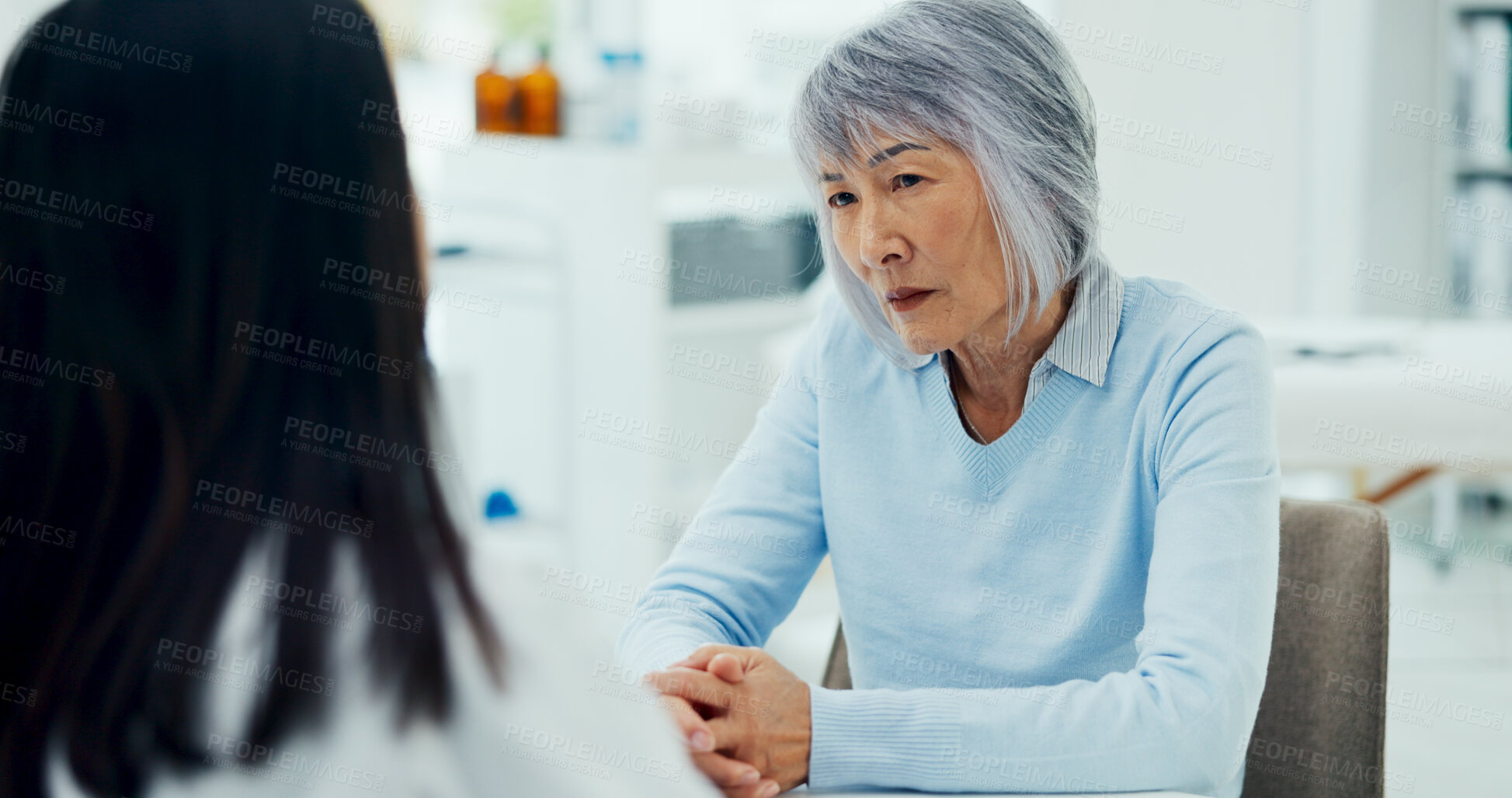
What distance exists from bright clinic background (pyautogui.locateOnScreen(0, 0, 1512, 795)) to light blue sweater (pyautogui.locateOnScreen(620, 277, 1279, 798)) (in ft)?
3.97

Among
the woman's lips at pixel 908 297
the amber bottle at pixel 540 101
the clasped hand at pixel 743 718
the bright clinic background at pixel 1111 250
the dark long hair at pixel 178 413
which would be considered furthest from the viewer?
the amber bottle at pixel 540 101

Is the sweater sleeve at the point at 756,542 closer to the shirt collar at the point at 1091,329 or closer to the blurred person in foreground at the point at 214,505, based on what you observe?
the shirt collar at the point at 1091,329

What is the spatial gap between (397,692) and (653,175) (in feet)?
7.97

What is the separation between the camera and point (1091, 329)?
123 centimetres

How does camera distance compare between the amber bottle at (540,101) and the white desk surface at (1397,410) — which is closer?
the white desk surface at (1397,410)

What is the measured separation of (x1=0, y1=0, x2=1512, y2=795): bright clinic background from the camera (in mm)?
2773

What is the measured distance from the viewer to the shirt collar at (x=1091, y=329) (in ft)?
4.00

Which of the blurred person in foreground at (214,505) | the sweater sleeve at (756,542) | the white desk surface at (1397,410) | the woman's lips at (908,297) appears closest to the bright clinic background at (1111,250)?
the white desk surface at (1397,410)

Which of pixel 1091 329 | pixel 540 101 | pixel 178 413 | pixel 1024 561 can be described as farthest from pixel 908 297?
pixel 540 101

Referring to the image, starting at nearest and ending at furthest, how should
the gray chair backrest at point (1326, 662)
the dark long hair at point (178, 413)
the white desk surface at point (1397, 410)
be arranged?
the dark long hair at point (178, 413)
the gray chair backrest at point (1326, 662)
the white desk surface at point (1397, 410)

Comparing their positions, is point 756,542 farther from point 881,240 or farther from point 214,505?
point 214,505

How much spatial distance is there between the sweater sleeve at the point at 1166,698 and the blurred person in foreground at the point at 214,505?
384mm

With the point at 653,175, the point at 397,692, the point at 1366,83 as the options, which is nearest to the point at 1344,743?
the point at 397,692

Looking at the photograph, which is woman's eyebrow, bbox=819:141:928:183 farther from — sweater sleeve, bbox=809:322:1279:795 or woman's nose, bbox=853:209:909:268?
sweater sleeve, bbox=809:322:1279:795
